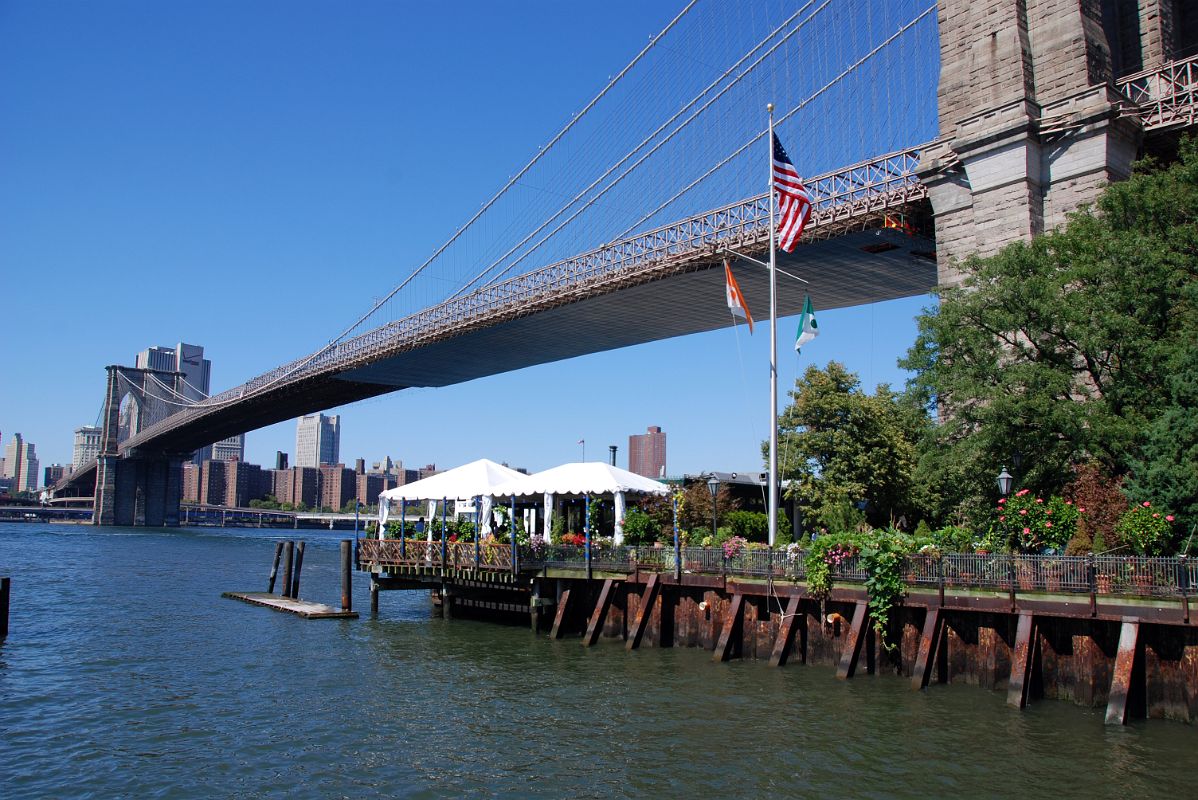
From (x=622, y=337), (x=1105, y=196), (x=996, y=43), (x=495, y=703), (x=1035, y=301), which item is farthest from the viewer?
(x=622, y=337)

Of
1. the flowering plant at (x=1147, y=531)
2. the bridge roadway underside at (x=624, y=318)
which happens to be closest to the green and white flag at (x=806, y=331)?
the bridge roadway underside at (x=624, y=318)

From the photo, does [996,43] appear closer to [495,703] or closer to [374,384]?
[495,703]

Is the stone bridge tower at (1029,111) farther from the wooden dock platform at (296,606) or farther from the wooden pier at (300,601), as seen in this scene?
the wooden dock platform at (296,606)

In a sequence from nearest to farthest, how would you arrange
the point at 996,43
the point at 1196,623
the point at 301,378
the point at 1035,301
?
the point at 1196,623 < the point at 1035,301 < the point at 996,43 < the point at 301,378

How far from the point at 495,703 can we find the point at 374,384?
2764 inches

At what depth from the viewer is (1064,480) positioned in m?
22.1

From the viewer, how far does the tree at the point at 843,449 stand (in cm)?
3359

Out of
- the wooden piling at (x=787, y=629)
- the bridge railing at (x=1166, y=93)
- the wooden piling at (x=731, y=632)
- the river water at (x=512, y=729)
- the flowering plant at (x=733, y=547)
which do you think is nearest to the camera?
the river water at (x=512, y=729)

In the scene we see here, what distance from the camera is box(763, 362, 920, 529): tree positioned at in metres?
33.6

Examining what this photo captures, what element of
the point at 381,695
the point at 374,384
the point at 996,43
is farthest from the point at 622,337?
the point at 381,695

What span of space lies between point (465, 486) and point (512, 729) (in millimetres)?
13939

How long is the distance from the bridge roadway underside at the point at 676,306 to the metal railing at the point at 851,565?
17.2m

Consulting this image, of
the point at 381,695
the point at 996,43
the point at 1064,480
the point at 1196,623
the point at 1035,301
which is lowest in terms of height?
the point at 381,695

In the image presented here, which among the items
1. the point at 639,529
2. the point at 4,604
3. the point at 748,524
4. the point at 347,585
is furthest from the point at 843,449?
the point at 4,604
